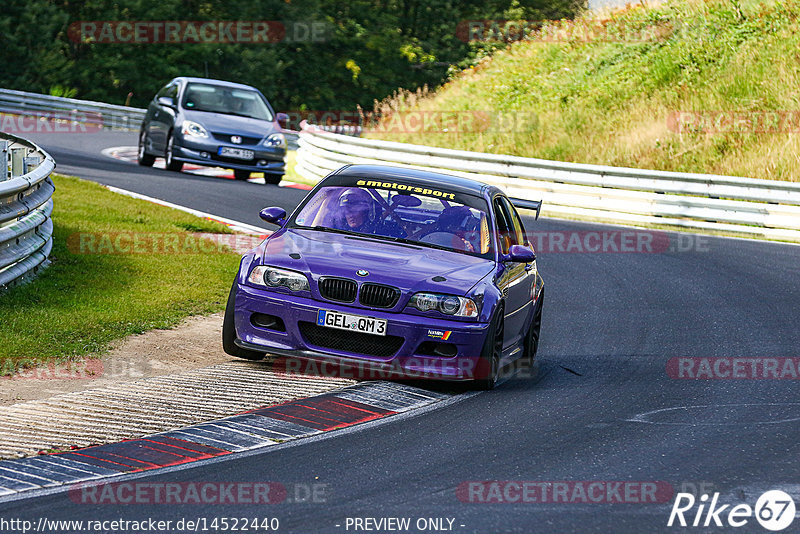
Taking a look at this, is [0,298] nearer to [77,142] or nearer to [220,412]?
[220,412]

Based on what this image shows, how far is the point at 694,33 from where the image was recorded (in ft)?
106

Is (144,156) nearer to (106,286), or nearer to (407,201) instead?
(106,286)

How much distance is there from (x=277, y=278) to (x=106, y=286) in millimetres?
3476

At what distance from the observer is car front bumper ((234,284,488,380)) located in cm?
848

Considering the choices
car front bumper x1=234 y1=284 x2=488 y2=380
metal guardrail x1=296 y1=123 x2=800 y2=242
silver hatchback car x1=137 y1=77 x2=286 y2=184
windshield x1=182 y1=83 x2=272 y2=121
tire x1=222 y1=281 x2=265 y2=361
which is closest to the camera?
car front bumper x1=234 y1=284 x2=488 y2=380

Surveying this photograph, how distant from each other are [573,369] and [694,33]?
79.0 ft

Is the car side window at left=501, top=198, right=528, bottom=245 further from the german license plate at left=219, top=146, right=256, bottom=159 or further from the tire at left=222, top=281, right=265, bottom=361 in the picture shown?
the german license plate at left=219, top=146, right=256, bottom=159

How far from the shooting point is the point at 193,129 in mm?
22672

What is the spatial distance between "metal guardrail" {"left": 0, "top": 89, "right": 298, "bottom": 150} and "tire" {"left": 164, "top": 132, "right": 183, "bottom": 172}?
14075 millimetres

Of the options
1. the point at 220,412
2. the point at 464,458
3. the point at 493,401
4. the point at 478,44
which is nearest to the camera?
the point at 464,458

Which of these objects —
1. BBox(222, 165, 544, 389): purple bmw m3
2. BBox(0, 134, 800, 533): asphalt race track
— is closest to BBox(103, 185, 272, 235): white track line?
BBox(0, 134, 800, 533): asphalt race track

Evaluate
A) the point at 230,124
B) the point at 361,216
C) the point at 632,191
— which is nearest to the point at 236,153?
the point at 230,124

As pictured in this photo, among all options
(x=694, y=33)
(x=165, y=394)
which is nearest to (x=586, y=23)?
(x=694, y=33)

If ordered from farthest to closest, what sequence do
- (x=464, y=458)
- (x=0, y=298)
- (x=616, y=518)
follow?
(x=0, y=298) → (x=464, y=458) → (x=616, y=518)
